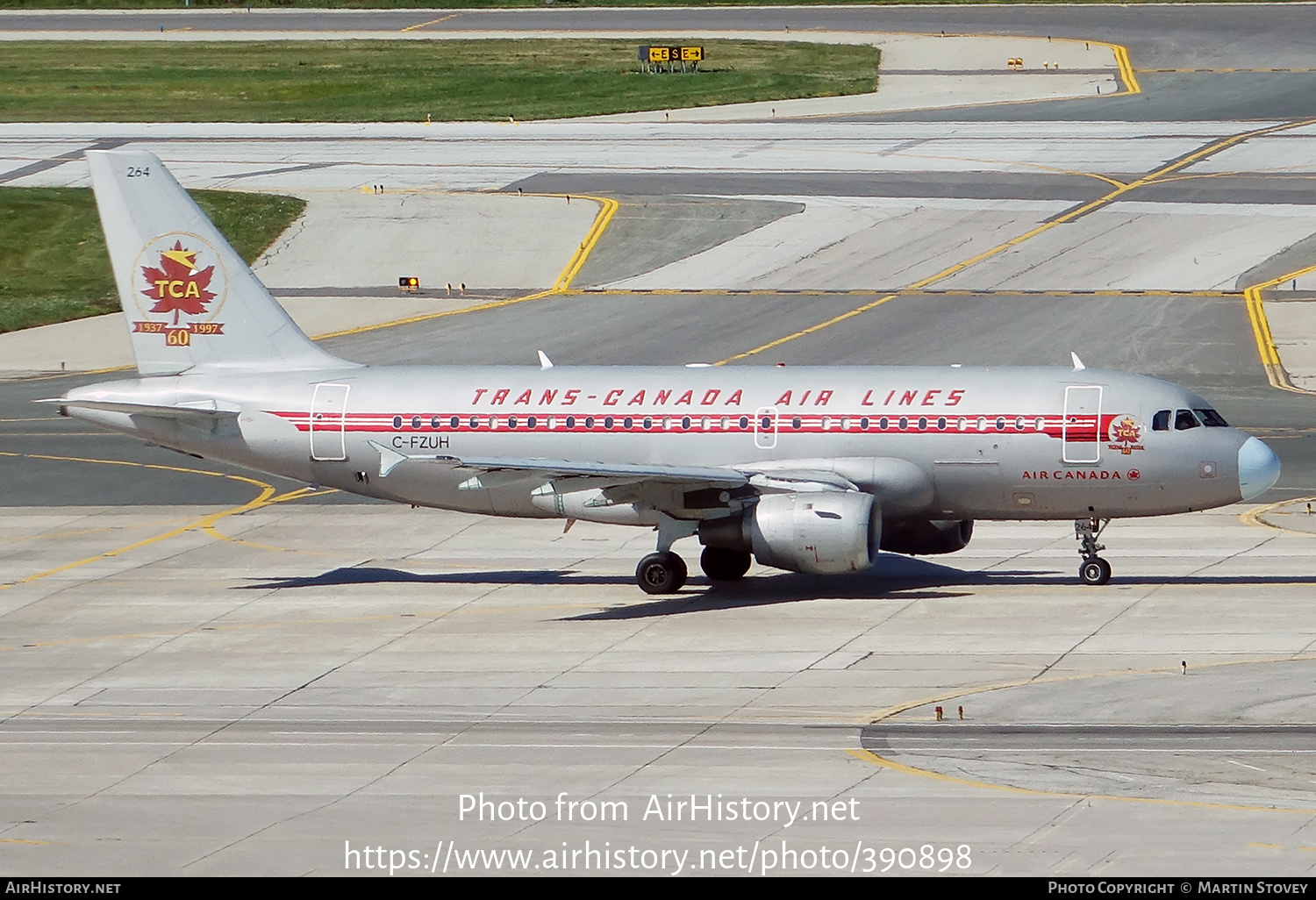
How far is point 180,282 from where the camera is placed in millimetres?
46438

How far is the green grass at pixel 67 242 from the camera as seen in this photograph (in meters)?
84.6

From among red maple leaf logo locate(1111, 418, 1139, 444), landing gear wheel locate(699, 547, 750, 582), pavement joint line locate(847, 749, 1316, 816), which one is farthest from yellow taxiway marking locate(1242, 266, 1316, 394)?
pavement joint line locate(847, 749, 1316, 816)

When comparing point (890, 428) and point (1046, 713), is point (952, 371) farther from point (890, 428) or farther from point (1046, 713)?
point (1046, 713)

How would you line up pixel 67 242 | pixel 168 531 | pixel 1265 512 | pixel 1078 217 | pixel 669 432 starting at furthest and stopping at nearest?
pixel 67 242 < pixel 1078 217 < pixel 168 531 < pixel 1265 512 < pixel 669 432

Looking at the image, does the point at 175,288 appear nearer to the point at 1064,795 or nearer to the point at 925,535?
the point at 925,535

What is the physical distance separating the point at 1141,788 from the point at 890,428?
15637 millimetres

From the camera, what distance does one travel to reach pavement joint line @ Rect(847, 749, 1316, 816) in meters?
26.7

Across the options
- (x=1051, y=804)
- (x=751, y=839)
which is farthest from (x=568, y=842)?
(x=1051, y=804)

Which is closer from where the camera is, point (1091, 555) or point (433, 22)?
point (1091, 555)

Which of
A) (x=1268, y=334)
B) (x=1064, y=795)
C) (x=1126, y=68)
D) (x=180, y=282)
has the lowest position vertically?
(x=1064, y=795)

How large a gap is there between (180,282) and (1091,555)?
71.3 ft

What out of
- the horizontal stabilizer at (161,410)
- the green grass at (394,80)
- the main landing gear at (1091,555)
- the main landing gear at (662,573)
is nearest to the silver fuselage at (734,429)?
the horizontal stabilizer at (161,410)

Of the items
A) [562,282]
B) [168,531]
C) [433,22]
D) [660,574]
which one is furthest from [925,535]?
[433,22]

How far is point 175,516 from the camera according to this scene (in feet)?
178
